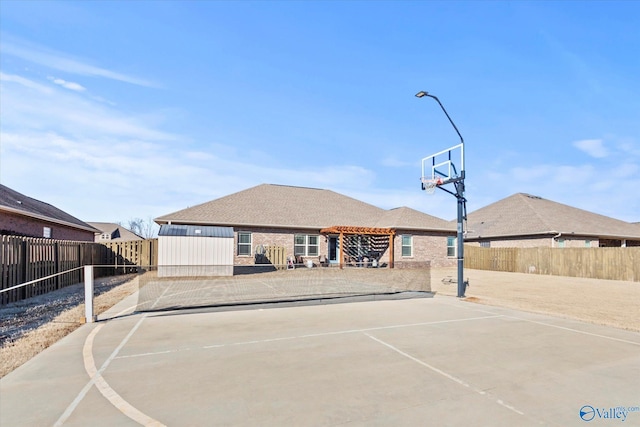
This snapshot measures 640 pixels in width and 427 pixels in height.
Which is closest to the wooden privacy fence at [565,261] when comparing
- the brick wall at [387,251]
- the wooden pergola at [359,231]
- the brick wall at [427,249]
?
the brick wall at [427,249]

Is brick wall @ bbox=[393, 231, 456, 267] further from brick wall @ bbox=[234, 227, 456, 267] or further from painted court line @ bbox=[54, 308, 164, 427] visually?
painted court line @ bbox=[54, 308, 164, 427]

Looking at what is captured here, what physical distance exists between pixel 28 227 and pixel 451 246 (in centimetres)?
3058


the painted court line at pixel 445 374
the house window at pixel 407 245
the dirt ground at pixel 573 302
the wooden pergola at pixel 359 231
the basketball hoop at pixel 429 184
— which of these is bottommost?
the dirt ground at pixel 573 302

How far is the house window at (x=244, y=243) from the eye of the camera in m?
26.9

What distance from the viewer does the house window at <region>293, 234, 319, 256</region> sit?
28.5 m

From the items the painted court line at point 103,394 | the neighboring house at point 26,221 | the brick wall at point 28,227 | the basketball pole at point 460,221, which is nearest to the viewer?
the painted court line at point 103,394

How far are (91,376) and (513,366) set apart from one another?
6.64 meters

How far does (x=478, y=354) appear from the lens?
6.66 m

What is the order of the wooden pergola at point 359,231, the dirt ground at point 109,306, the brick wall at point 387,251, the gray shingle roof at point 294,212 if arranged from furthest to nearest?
the brick wall at point 387,251 → the wooden pergola at point 359,231 → the gray shingle roof at point 294,212 → the dirt ground at point 109,306

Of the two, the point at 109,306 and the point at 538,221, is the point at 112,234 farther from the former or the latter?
the point at 538,221

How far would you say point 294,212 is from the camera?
29922 mm

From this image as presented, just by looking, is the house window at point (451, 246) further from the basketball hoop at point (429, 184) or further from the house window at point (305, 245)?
the basketball hoop at point (429, 184)

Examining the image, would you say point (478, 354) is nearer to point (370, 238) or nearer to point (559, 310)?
point (559, 310)

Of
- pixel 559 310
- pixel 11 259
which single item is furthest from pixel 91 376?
pixel 559 310
